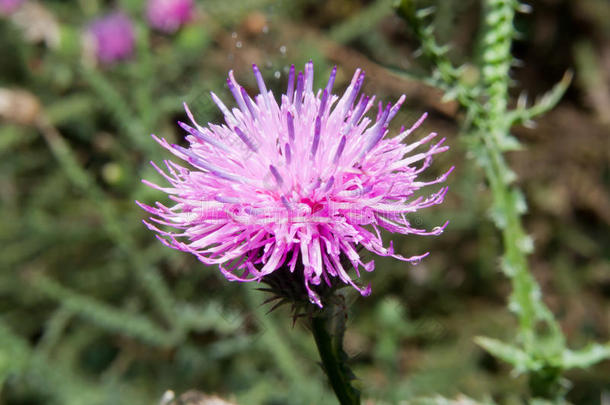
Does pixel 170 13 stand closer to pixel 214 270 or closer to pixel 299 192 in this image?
pixel 214 270

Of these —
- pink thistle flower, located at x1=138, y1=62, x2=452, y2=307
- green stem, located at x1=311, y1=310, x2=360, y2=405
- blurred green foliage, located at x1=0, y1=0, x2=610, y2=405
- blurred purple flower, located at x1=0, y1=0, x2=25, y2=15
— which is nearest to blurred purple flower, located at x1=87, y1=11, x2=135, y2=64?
blurred green foliage, located at x1=0, y1=0, x2=610, y2=405

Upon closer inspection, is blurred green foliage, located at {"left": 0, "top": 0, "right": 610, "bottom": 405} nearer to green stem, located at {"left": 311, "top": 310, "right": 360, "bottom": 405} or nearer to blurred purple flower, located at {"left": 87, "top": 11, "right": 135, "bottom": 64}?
blurred purple flower, located at {"left": 87, "top": 11, "right": 135, "bottom": 64}

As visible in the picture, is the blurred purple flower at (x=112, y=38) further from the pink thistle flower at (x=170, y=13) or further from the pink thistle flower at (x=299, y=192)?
the pink thistle flower at (x=299, y=192)

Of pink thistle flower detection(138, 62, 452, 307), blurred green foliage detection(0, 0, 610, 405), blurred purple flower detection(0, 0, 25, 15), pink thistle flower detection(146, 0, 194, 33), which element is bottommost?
blurred green foliage detection(0, 0, 610, 405)

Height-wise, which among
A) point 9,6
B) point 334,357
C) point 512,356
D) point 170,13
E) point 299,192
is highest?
point 9,6

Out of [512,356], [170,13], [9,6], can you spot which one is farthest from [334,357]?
[9,6]

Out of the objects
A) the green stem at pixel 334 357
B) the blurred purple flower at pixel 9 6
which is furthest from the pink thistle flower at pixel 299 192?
the blurred purple flower at pixel 9 6

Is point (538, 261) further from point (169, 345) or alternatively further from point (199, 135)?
point (199, 135)
